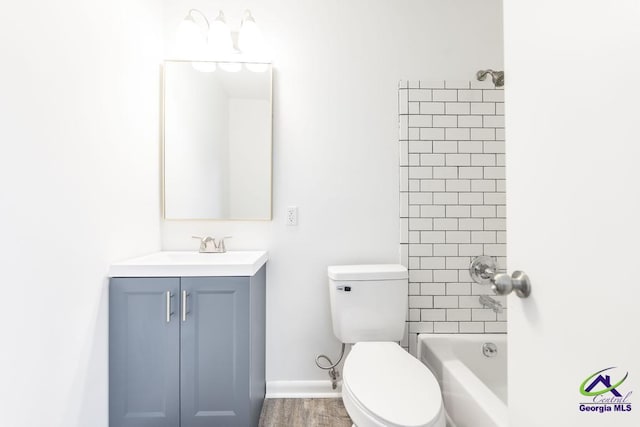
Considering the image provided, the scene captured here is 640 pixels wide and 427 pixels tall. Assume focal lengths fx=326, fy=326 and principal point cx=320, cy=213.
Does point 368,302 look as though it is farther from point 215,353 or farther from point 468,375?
point 215,353

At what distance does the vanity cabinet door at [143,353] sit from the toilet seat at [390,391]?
75cm

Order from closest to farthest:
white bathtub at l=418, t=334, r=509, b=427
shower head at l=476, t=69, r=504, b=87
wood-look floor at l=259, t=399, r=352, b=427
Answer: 1. white bathtub at l=418, t=334, r=509, b=427
2. wood-look floor at l=259, t=399, r=352, b=427
3. shower head at l=476, t=69, r=504, b=87

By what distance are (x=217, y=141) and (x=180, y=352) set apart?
113 cm

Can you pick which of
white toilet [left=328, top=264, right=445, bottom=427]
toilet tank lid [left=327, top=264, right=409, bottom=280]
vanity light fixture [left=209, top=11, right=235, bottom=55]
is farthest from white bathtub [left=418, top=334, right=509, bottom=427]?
vanity light fixture [left=209, top=11, right=235, bottom=55]

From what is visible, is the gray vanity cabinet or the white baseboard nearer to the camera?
the gray vanity cabinet

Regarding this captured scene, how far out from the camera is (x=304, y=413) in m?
1.71

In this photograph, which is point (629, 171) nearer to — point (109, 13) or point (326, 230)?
point (326, 230)

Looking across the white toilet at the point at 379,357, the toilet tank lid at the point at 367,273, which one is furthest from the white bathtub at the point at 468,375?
the toilet tank lid at the point at 367,273

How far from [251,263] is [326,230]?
60cm

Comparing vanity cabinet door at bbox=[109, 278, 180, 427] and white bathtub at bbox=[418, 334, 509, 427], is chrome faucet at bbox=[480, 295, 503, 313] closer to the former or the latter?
white bathtub at bbox=[418, 334, 509, 427]

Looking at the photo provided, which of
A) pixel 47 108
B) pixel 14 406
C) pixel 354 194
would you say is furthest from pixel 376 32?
pixel 14 406

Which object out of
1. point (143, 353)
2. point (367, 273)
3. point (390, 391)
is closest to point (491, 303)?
point (367, 273)

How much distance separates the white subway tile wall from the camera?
6.19 ft

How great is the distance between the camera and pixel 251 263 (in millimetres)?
1414
